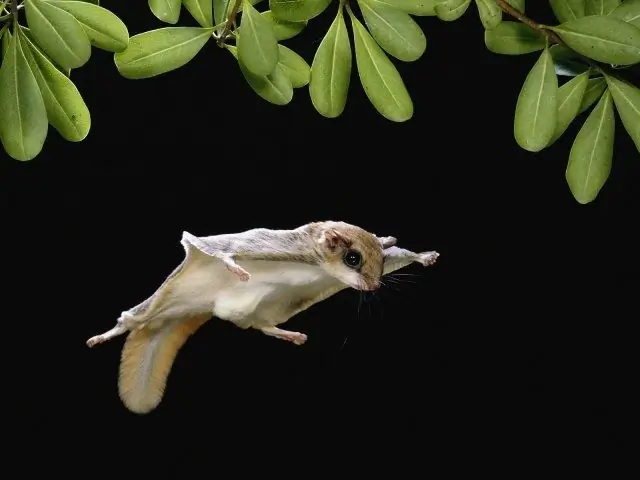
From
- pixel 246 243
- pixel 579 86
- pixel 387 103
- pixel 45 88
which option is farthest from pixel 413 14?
pixel 45 88

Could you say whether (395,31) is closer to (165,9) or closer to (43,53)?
(165,9)

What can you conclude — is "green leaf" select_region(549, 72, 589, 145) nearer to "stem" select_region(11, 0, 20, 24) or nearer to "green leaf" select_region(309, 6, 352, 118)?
"green leaf" select_region(309, 6, 352, 118)

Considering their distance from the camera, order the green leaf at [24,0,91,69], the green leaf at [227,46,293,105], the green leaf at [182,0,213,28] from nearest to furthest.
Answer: the green leaf at [24,0,91,69] < the green leaf at [182,0,213,28] < the green leaf at [227,46,293,105]

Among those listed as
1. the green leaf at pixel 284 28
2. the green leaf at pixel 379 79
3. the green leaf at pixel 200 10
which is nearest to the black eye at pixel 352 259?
the green leaf at pixel 379 79

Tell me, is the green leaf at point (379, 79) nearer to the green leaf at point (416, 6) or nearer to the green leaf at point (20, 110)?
the green leaf at point (416, 6)

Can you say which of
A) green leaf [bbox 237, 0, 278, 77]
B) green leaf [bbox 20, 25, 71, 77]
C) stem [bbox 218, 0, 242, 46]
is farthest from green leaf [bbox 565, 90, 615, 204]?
green leaf [bbox 20, 25, 71, 77]
